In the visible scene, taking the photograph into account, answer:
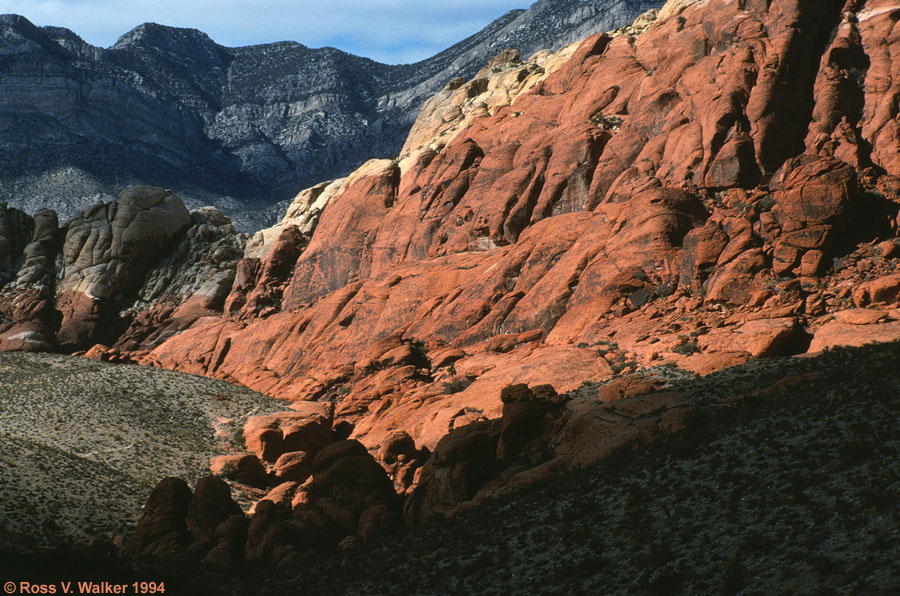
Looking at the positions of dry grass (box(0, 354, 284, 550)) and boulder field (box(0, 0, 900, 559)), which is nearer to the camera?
dry grass (box(0, 354, 284, 550))

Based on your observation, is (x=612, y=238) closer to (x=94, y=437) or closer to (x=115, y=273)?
(x=94, y=437)

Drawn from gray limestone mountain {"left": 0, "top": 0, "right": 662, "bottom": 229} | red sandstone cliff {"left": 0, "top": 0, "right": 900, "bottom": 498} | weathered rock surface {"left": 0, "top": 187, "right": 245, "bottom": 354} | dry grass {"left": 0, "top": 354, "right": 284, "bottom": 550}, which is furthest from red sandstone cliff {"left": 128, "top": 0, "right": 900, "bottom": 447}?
gray limestone mountain {"left": 0, "top": 0, "right": 662, "bottom": 229}

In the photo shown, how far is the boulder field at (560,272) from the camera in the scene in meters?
31.3

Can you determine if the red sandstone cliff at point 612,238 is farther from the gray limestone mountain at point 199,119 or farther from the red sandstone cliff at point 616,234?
the gray limestone mountain at point 199,119

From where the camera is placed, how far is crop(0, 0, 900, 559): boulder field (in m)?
31.3

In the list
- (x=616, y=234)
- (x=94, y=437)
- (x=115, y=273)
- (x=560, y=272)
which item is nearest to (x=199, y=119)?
(x=115, y=273)

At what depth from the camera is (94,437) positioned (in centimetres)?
4106

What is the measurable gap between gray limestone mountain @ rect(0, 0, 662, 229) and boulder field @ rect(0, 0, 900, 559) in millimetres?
74656

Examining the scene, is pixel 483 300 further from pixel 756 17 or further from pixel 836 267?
pixel 756 17

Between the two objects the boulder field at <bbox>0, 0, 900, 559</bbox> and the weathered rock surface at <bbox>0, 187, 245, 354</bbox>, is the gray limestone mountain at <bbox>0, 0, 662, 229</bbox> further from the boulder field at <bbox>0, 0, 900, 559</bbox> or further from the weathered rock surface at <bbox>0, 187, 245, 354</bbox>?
the boulder field at <bbox>0, 0, 900, 559</bbox>

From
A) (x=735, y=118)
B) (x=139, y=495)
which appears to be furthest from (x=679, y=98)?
(x=139, y=495)

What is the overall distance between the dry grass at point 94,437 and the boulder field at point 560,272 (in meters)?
3.52

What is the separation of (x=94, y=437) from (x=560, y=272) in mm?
31979

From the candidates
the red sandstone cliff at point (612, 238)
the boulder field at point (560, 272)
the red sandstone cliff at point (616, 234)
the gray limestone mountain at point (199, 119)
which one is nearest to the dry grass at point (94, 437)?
the boulder field at point (560, 272)
